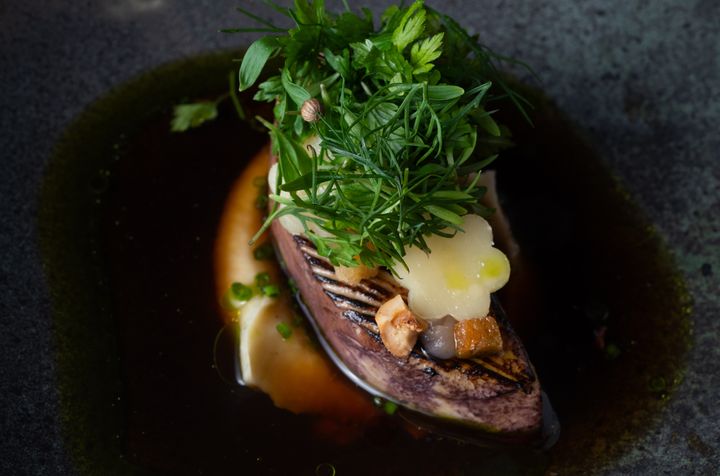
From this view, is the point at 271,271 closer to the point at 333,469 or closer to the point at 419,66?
the point at 333,469

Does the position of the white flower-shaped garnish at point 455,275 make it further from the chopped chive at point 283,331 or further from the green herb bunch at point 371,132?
the chopped chive at point 283,331

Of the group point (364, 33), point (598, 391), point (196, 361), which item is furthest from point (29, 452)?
point (598, 391)

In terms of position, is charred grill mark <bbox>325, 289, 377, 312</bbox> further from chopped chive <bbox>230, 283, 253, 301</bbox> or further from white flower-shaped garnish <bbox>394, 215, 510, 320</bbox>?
chopped chive <bbox>230, 283, 253, 301</bbox>

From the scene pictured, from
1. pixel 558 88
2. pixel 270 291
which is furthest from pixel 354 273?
pixel 558 88

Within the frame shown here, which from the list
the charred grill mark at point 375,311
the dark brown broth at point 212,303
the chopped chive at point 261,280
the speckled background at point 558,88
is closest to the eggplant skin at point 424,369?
the charred grill mark at point 375,311

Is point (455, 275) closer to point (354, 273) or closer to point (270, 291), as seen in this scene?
point (354, 273)

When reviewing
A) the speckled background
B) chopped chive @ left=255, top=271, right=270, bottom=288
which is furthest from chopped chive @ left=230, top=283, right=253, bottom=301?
the speckled background
